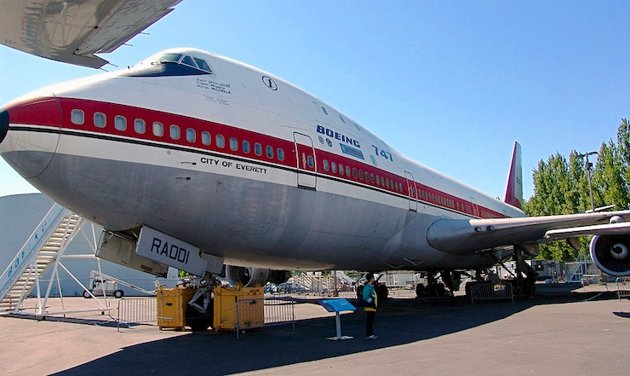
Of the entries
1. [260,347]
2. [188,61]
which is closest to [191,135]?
[188,61]

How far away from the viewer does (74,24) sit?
27.1 feet

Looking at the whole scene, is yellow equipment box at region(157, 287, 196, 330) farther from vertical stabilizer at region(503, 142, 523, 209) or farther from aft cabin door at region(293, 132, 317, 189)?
vertical stabilizer at region(503, 142, 523, 209)

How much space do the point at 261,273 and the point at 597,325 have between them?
28.6 ft

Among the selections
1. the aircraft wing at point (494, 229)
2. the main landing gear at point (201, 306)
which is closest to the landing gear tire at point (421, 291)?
the aircraft wing at point (494, 229)

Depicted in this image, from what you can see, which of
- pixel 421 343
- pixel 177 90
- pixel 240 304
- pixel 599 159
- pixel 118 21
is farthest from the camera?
pixel 599 159

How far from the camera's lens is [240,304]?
11.3 metres

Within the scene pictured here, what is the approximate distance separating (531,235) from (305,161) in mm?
10369

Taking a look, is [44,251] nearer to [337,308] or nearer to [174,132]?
[174,132]

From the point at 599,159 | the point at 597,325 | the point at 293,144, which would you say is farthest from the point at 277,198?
the point at 599,159

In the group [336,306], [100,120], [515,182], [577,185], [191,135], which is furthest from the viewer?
[577,185]

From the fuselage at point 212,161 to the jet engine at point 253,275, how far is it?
7.63ft

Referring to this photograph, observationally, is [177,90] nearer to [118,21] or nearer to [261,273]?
[118,21]

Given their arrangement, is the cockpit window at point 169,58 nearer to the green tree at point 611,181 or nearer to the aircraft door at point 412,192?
the aircraft door at point 412,192

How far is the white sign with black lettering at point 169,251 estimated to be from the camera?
922 cm
